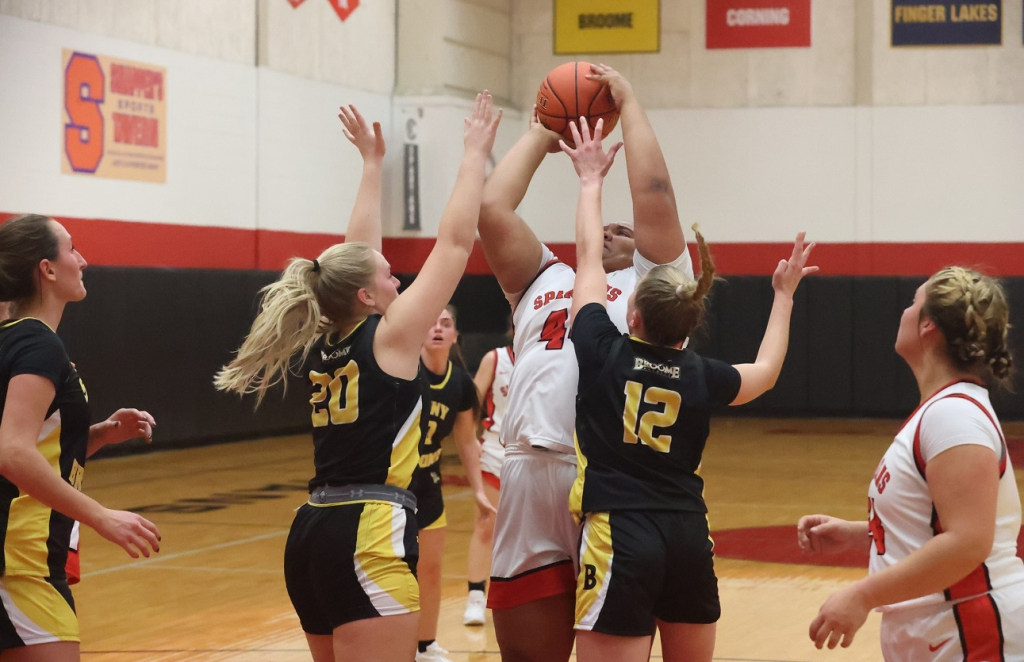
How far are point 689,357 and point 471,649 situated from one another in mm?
2673

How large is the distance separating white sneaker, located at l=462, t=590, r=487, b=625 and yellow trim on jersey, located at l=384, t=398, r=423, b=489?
2.72 meters

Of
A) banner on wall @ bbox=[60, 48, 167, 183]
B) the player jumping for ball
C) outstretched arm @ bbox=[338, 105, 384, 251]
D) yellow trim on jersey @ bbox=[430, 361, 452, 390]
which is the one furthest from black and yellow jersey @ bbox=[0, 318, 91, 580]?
banner on wall @ bbox=[60, 48, 167, 183]

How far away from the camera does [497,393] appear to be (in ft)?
21.7

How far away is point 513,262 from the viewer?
3316 millimetres

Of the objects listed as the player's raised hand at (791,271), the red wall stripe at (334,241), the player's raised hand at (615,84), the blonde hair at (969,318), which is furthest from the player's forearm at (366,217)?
the red wall stripe at (334,241)

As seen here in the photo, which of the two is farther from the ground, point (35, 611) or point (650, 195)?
point (650, 195)

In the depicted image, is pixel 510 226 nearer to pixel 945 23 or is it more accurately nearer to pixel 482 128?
pixel 482 128

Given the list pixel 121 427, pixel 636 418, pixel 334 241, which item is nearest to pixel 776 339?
pixel 636 418

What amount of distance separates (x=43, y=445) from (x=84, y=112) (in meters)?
8.36

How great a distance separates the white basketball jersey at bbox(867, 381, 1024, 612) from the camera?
7.70ft

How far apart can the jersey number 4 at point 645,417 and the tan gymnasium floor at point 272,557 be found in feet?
7.96

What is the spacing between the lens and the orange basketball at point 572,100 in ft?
11.2

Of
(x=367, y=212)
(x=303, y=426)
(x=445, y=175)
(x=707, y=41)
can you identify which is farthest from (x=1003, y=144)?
(x=367, y=212)

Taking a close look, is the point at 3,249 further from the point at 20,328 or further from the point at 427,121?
the point at 427,121
